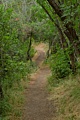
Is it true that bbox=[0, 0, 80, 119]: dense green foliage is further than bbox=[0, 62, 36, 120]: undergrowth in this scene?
No

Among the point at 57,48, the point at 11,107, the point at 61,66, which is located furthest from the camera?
the point at 61,66

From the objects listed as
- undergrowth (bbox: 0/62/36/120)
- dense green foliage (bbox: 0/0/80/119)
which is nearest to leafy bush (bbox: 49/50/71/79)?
dense green foliage (bbox: 0/0/80/119)

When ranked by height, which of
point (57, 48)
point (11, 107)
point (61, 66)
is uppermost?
point (57, 48)

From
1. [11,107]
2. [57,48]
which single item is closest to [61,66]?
[57,48]

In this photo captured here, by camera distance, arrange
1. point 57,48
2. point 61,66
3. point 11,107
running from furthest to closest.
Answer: point 61,66 < point 57,48 < point 11,107

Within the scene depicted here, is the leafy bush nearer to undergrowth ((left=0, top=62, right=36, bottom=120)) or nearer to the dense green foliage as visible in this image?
the dense green foliage

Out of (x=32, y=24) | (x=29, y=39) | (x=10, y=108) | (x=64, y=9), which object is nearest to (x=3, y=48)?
(x=10, y=108)

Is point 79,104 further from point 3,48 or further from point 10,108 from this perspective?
point 3,48

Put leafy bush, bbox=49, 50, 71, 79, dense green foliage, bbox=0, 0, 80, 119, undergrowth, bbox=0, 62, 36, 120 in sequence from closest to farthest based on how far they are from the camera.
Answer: dense green foliage, bbox=0, 0, 80, 119 < undergrowth, bbox=0, 62, 36, 120 < leafy bush, bbox=49, 50, 71, 79

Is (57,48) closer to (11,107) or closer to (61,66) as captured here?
(61,66)

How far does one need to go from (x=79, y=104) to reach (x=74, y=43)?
7.55 feet

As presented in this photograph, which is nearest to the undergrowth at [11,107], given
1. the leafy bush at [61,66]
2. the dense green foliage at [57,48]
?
the dense green foliage at [57,48]

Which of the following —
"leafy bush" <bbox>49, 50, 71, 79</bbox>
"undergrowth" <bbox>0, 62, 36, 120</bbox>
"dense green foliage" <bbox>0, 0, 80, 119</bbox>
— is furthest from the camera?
"leafy bush" <bbox>49, 50, 71, 79</bbox>

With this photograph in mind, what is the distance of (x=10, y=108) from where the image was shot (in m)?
9.65
